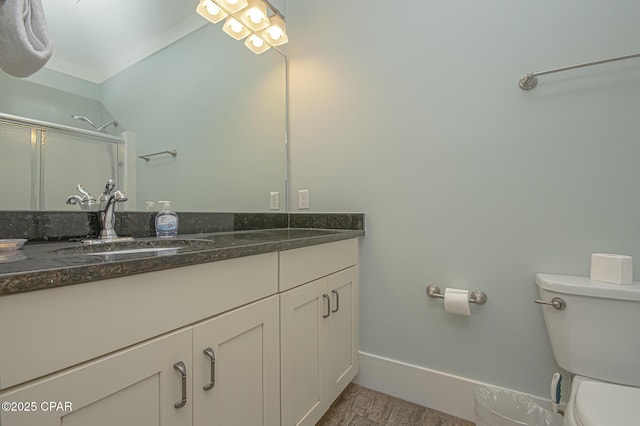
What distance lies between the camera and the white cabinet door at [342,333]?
1239 mm

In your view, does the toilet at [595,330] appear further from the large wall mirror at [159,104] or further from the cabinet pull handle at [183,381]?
the large wall mirror at [159,104]

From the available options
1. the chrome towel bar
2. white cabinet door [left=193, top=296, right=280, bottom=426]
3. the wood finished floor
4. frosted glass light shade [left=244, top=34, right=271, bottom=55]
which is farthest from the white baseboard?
frosted glass light shade [left=244, top=34, right=271, bottom=55]

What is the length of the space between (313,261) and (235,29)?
1.35m

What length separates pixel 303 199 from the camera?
173 cm

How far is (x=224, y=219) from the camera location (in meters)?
1.46

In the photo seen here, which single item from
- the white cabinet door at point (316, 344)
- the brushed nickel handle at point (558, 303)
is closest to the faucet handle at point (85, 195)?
the white cabinet door at point (316, 344)

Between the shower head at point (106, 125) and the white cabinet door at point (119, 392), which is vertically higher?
the shower head at point (106, 125)

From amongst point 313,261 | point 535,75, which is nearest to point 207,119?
point 313,261

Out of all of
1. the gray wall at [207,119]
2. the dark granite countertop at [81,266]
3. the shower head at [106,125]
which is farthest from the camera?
the gray wall at [207,119]

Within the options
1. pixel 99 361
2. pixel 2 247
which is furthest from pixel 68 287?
pixel 2 247

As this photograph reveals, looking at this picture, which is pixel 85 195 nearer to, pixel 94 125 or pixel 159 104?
pixel 94 125

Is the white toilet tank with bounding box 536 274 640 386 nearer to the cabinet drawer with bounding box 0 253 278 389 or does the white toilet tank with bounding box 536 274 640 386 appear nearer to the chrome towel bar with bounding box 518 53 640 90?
the chrome towel bar with bounding box 518 53 640 90

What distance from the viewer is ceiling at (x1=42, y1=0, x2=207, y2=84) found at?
99 centimetres

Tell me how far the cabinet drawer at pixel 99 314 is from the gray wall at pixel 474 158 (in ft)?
3.11
